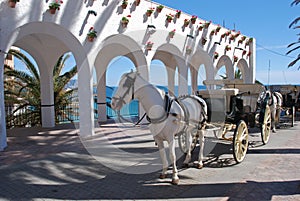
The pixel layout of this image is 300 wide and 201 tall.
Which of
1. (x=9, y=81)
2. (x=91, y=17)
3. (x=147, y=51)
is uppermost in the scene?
(x=91, y=17)

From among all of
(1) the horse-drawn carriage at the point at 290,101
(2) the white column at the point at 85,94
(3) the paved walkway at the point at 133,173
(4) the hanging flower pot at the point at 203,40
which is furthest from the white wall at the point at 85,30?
(1) the horse-drawn carriage at the point at 290,101

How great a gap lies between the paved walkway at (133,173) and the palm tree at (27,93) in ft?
16.8

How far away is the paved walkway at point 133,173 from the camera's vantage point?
14.3 feet

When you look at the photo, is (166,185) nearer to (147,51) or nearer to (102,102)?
(147,51)

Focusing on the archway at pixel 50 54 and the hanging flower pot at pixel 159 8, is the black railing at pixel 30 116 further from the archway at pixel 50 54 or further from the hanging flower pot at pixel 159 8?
the hanging flower pot at pixel 159 8

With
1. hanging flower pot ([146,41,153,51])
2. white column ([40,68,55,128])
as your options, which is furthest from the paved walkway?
hanging flower pot ([146,41,153,51])

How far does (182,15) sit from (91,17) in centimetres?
529

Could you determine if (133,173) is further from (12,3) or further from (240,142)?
(12,3)

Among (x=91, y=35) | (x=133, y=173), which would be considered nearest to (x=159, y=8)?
(x=91, y=35)

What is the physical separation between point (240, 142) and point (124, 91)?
3.21 m

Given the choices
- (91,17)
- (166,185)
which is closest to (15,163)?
(166,185)

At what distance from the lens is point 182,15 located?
12578mm

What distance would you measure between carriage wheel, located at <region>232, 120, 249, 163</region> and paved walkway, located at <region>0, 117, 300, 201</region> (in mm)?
186

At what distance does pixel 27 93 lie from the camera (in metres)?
13.6
